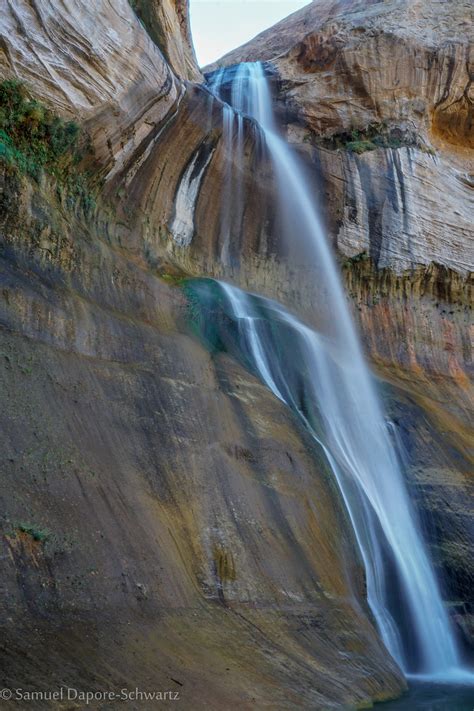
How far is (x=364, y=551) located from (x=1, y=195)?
24.1ft

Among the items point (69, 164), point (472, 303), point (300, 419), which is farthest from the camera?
point (472, 303)

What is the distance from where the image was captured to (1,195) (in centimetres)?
984

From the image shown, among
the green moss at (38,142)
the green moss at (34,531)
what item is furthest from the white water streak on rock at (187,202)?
the green moss at (34,531)

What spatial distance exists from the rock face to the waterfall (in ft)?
1.56

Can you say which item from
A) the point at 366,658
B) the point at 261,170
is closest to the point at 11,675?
the point at 366,658

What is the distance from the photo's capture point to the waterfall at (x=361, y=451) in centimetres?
971

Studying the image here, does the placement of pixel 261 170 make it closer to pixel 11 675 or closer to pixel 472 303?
pixel 472 303

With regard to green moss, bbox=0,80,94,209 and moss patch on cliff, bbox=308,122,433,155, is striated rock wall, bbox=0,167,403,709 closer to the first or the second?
green moss, bbox=0,80,94,209

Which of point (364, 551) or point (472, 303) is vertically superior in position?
point (472, 303)

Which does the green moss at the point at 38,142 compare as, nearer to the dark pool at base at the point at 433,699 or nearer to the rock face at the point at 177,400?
the rock face at the point at 177,400

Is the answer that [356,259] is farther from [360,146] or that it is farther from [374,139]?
[374,139]

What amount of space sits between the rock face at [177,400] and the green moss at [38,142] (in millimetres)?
213

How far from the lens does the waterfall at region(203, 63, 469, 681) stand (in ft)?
31.9

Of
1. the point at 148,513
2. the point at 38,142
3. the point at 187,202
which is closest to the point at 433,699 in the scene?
the point at 148,513
